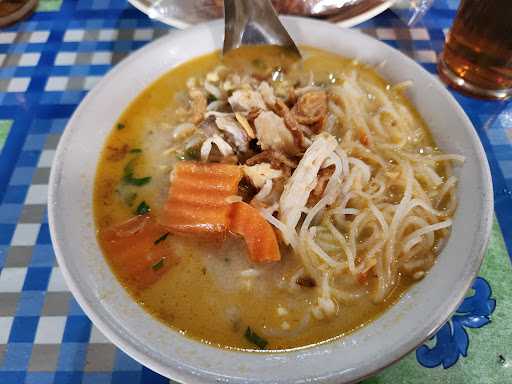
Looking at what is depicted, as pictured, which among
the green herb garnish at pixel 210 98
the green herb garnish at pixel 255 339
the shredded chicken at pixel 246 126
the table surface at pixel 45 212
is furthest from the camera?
the green herb garnish at pixel 210 98

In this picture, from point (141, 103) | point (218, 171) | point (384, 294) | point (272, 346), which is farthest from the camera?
point (141, 103)

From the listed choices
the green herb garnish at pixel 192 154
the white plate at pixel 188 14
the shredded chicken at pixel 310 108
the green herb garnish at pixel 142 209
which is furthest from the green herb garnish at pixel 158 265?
the white plate at pixel 188 14

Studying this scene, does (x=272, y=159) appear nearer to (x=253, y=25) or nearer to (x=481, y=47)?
(x=253, y=25)

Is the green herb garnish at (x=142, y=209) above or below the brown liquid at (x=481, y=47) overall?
below

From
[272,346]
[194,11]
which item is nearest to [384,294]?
[272,346]

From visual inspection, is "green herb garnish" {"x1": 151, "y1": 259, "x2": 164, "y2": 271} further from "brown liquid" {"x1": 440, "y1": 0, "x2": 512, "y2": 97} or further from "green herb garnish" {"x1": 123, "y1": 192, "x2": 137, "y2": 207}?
"brown liquid" {"x1": 440, "y1": 0, "x2": 512, "y2": 97}

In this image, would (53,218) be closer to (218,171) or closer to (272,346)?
(218,171)

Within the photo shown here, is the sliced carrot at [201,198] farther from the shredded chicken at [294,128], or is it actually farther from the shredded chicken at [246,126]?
the shredded chicken at [294,128]
